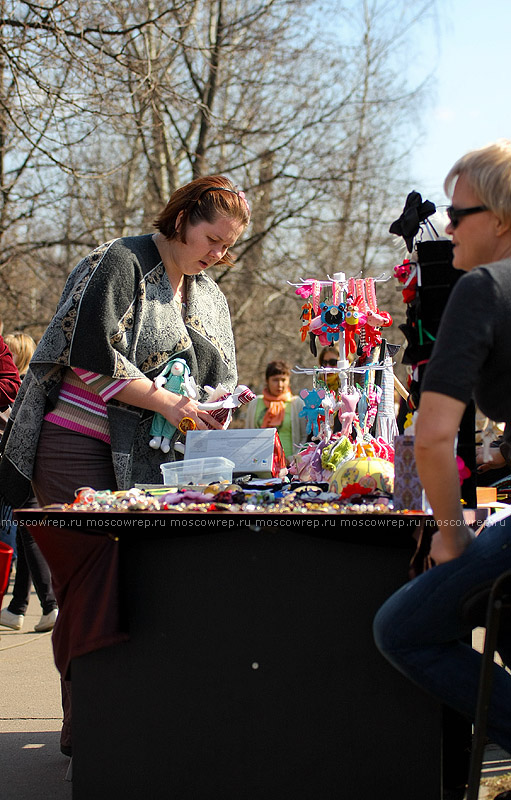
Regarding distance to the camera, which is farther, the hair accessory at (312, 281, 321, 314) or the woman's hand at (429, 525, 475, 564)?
the hair accessory at (312, 281, 321, 314)

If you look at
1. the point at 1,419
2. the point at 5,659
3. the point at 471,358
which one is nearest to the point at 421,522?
the point at 471,358

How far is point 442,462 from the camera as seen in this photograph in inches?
66.1

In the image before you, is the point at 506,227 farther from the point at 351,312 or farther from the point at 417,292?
the point at 351,312

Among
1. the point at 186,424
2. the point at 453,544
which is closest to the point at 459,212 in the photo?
the point at 453,544

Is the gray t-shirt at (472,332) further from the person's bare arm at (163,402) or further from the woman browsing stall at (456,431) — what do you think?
the person's bare arm at (163,402)

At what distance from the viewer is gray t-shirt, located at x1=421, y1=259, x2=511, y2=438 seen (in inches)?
64.6

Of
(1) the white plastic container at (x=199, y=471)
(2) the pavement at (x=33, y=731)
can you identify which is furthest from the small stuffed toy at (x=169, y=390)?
(2) the pavement at (x=33, y=731)

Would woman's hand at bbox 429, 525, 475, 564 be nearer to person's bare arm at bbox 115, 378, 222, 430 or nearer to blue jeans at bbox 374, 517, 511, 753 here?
blue jeans at bbox 374, 517, 511, 753

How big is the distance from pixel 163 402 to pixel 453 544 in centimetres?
120

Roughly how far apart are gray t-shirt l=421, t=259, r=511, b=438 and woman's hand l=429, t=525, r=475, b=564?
11.7 inches

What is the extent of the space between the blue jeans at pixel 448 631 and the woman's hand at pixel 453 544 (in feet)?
0.04

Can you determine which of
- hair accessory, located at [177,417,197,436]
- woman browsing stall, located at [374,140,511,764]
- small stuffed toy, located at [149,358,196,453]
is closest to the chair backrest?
woman browsing stall, located at [374,140,511,764]

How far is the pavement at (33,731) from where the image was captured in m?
2.50

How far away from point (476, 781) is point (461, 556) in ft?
1.49
